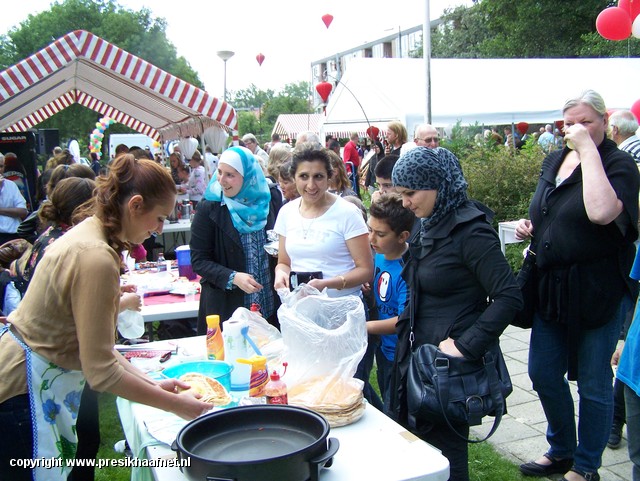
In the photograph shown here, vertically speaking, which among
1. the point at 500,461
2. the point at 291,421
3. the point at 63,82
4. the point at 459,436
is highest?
the point at 63,82

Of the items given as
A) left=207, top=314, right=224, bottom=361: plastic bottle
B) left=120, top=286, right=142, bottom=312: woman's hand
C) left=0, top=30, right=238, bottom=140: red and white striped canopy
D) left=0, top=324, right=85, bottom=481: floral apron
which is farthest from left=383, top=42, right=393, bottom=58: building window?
left=0, top=324, right=85, bottom=481: floral apron

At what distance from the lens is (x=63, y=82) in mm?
9539

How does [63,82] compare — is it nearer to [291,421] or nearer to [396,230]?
[396,230]

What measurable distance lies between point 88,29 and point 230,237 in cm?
3557

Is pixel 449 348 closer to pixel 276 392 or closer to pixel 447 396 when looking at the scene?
pixel 447 396

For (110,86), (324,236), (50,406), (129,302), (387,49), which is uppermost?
(387,49)

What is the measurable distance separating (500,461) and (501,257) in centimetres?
169

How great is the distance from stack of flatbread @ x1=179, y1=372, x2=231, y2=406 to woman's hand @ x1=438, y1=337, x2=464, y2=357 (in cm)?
86

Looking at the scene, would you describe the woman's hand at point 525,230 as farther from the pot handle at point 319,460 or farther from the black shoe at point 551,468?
the pot handle at point 319,460

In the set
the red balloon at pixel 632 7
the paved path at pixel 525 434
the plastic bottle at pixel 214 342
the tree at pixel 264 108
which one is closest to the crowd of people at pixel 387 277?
the paved path at pixel 525 434

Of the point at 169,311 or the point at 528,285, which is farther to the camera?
the point at 169,311

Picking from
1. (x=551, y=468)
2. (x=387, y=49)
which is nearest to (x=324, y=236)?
(x=551, y=468)

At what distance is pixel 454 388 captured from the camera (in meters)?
Answer: 2.13

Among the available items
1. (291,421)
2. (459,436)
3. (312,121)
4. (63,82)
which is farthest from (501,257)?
(312,121)
